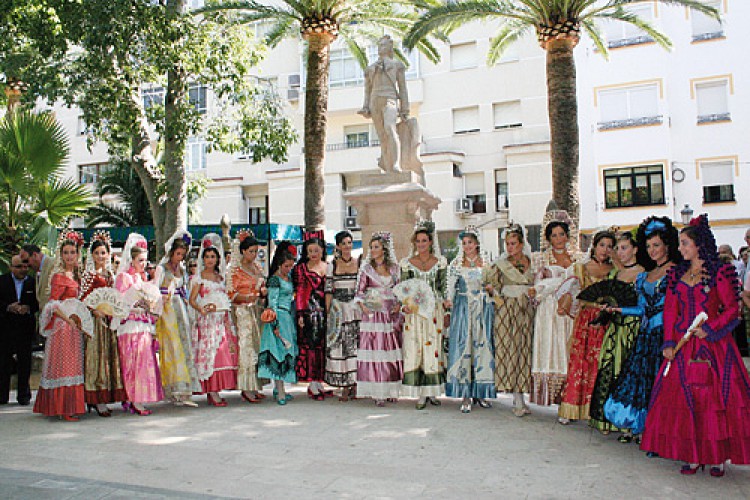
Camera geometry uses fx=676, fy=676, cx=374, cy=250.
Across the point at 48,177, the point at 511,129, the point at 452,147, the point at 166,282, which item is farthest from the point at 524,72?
the point at 166,282

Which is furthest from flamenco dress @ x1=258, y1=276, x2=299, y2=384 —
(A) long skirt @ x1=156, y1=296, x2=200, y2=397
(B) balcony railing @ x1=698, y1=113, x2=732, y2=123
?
(B) balcony railing @ x1=698, y1=113, x2=732, y2=123

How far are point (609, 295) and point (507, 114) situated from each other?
2283cm

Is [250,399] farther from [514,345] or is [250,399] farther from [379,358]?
[514,345]

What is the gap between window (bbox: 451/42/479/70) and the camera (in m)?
28.1

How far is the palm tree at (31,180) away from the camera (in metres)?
9.86

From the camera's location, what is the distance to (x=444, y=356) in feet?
24.0

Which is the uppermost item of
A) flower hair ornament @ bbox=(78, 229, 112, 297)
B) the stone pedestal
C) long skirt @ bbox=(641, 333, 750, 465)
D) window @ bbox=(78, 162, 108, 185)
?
window @ bbox=(78, 162, 108, 185)

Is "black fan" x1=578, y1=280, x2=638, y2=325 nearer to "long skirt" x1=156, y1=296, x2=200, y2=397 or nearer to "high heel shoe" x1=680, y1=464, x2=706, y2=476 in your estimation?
"high heel shoe" x1=680, y1=464, x2=706, y2=476

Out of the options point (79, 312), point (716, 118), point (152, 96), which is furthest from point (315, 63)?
point (716, 118)

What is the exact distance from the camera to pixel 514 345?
6.77m

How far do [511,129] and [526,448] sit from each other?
23.0m

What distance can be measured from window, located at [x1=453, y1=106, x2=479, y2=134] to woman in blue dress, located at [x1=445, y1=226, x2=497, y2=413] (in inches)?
859

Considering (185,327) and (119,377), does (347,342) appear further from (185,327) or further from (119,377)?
(119,377)

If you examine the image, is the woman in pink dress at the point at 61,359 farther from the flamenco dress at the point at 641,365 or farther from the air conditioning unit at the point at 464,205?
the air conditioning unit at the point at 464,205
